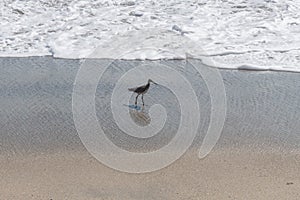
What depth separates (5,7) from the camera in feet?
36.1

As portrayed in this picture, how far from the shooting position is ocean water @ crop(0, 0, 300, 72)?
7902 millimetres

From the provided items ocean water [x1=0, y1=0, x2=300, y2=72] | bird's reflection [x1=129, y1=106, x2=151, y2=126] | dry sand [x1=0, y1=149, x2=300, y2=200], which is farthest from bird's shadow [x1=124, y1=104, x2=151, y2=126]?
ocean water [x1=0, y1=0, x2=300, y2=72]

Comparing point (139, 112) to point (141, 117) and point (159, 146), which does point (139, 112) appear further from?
point (159, 146)

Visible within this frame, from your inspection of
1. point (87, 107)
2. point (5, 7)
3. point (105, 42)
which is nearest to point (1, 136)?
point (87, 107)

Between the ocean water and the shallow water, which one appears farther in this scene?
the ocean water

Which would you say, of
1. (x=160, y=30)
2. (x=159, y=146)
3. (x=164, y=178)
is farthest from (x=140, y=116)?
(x=160, y=30)

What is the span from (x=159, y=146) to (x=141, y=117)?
607 mm

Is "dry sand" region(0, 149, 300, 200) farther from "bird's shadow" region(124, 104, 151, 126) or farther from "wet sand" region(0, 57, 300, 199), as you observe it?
"bird's shadow" region(124, 104, 151, 126)

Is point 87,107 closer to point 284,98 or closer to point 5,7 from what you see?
point 284,98

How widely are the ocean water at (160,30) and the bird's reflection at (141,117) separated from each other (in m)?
2.17

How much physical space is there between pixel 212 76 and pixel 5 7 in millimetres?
5526

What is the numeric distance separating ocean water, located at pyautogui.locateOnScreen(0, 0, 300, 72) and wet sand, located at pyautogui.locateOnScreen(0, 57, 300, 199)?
116 cm

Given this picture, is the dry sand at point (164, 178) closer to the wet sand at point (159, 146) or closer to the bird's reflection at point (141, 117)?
the wet sand at point (159, 146)

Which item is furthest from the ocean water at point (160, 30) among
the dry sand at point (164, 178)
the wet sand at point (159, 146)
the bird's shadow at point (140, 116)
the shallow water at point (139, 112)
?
the dry sand at point (164, 178)
